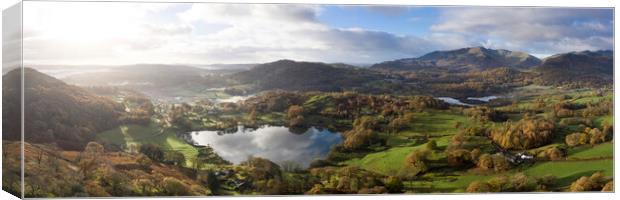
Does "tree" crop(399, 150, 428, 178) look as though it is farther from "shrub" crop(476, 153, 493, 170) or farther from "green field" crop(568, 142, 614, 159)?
"green field" crop(568, 142, 614, 159)

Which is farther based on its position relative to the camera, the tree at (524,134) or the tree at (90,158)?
the tree at (524,134)

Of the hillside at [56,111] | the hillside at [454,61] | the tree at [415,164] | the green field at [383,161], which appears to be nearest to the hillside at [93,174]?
the hillside at [56,111]

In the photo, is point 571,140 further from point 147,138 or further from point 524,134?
point 147,138

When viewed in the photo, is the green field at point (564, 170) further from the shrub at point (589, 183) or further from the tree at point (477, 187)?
the tree at point (477, 187)

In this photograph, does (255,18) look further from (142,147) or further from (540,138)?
(540,138)

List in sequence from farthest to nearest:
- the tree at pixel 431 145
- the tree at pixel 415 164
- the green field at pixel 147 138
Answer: the tree at pixel 431 145
the tree at pixel 415 164
the green field at pixel 147 138

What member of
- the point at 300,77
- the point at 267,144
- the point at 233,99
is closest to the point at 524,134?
the point at 300,77

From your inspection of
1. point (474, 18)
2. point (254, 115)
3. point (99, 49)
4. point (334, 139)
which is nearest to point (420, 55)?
point (474, 18)
